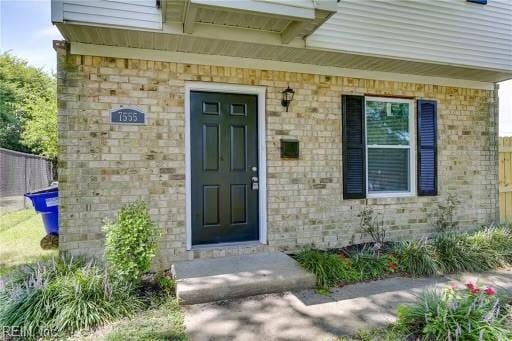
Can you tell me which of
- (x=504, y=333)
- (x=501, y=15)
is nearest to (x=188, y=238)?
(x=504, y=333)

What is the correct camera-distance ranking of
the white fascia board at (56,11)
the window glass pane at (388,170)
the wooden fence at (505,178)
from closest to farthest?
the white fascia board at (56,11)
the window glass pane at (388,170)
the wooden fence at (505,178)

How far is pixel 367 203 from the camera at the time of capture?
5.19 metres

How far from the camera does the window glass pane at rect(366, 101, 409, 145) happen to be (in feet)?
17.6

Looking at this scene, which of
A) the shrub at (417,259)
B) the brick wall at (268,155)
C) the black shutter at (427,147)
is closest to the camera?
the brick wall at (268,155)

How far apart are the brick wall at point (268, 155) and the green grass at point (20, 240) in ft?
3.62

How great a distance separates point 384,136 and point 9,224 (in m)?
7.48

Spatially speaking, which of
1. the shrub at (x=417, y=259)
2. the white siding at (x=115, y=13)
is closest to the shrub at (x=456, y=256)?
the shrub at (x=417, y=259)

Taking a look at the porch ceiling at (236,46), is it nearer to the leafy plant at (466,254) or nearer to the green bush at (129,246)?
the green bush at (129,246)

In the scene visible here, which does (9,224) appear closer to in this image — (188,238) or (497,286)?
(188,238)

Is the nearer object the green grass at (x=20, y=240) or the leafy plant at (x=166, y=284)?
the leafy plant at (x=166, y=284)

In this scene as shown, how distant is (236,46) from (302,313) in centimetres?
309

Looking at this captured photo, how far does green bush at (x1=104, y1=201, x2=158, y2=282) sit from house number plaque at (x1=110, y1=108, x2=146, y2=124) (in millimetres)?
1294

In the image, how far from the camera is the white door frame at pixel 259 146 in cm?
428

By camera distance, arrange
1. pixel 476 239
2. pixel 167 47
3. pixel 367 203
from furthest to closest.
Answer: pixel 367 203
pixel 476 239
pixel 167 47
